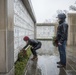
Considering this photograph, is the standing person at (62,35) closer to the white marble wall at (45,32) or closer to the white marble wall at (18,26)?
the white marble wall at (18,26)

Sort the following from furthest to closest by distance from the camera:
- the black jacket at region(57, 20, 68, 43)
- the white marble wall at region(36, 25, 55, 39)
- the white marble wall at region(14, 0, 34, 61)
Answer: the white marble wall at region(36, 25, 55, 39) < the black jacket at region(57, 20, 68, 43) < the white marble wall at region(14, 0, 34, 61)

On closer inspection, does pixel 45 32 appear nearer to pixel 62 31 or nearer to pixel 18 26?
pixel 18 26

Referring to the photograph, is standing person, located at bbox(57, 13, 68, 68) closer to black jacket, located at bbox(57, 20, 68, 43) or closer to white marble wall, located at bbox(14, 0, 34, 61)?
black jacket, located at bbox(57, 20, 68, 43)

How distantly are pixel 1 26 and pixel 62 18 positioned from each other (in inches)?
142

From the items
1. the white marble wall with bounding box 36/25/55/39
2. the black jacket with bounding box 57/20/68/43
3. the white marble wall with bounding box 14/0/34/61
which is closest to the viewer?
the white marble wall with bounding box 14/0/34/61

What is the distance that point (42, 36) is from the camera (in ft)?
91.0

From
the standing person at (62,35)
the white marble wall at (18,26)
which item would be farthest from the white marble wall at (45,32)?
the standing person at (62,35)

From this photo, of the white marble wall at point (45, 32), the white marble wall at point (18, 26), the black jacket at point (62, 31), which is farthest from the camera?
the white marble wall at point (45, 32)

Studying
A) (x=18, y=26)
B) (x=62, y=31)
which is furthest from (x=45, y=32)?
→ (x=62, y=31)

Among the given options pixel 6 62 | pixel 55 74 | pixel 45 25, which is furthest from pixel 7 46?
pixel 45 25

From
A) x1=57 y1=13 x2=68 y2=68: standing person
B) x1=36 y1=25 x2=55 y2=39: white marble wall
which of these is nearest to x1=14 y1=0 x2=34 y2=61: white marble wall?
x1=57 y1=13 x2=68 y2=68: standing person

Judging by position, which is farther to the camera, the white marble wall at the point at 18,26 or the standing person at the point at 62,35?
the standing person at the point at 62,35

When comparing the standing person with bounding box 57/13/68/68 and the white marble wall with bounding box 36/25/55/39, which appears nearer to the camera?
the standing person with bounding box 57/13/68/68

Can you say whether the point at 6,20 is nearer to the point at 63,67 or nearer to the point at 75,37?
the point at 63,67
